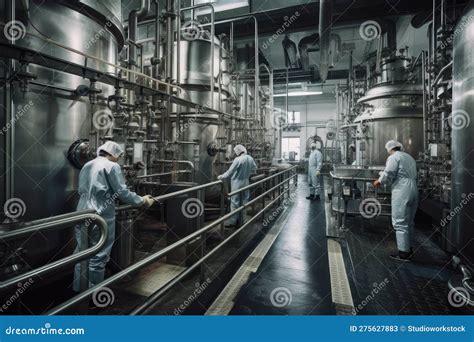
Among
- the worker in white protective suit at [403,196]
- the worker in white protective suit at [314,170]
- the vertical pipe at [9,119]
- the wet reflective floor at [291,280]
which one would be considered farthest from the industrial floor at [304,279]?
the worker in white protective suit at [314,170]

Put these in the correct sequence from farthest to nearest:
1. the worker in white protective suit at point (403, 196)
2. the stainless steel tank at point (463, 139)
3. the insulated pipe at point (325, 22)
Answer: the insulated pipe at point (325, 22)
the worker in white protective suit at point (403, 196)
the stainless steel tank at point (463, 139)

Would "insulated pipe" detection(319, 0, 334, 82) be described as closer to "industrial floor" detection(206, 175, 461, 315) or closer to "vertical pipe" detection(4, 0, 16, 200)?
"industrial floor" detection(206, 175, 461, 315)

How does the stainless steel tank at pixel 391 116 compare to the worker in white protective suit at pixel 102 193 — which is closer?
the worker in white protective suit at pixel 102 193

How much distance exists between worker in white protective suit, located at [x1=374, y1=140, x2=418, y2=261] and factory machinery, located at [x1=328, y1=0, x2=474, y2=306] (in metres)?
0.36

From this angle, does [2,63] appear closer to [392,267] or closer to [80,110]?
[80,110]

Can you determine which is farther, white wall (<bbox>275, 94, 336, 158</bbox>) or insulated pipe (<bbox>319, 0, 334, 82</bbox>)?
white wall (<bbox>275, 94, 336, 158</bbox>)

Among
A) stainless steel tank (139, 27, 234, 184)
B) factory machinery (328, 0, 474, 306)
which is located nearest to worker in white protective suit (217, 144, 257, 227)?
stainless steel tank (139, 27, 234, 184)

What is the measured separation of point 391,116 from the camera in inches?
184

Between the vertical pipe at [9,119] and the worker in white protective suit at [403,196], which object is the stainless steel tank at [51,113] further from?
the worker in white protective suit at [403,196]

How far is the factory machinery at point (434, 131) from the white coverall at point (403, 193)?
359mm

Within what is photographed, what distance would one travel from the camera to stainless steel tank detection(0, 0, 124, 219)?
78.6 inches

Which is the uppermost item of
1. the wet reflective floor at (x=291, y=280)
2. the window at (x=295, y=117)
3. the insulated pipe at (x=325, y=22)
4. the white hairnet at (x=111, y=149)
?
the window at (x=295, y=117)

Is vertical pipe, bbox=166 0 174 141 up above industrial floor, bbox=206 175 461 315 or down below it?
above

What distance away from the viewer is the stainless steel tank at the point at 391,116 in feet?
15.0
